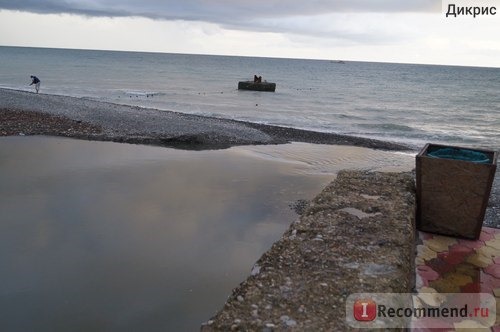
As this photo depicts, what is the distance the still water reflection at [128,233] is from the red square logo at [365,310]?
5.45ft

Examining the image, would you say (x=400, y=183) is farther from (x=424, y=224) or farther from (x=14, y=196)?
(x=14, y=196)

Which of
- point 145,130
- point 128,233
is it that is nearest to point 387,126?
point 145,130

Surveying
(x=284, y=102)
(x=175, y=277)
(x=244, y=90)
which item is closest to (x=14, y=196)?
(x=175, y=277)

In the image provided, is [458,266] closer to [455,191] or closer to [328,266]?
[455,191]

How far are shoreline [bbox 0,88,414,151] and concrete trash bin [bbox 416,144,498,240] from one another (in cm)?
844

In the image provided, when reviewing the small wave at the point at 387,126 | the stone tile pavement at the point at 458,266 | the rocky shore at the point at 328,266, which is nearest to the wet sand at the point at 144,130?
the stone tile pavement at the point at 458,266

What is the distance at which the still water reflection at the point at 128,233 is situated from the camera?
4.57 metres

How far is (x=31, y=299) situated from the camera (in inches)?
183

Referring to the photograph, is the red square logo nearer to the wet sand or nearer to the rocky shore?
the rocky shore

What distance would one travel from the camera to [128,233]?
252 inches

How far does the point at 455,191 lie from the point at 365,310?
8.79ft

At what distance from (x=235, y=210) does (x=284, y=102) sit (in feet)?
98.4

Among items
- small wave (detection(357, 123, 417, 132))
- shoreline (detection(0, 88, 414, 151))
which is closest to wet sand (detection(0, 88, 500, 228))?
shoreline (detection(0, 88, 414, 151))

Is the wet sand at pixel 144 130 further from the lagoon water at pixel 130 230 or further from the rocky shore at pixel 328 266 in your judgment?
the rocky shore at pixel 328 266
